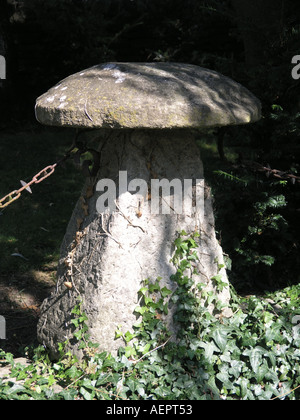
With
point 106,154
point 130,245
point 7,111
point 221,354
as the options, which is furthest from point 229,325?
point 7,111

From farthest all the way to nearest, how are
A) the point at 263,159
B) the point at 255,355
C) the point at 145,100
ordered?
the point at 263,159 < the point at 255,355 < the point at 145,100

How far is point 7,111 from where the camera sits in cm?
813

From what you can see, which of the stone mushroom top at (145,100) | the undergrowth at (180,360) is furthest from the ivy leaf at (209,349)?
the stone mushroom top at (145,100)

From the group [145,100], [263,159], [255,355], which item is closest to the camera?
[145,100]

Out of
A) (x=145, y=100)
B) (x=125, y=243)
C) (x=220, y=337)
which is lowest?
(x=220, y=337)

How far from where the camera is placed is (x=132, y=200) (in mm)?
2988

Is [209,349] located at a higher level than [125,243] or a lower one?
lower

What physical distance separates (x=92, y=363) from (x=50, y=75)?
6.33 m

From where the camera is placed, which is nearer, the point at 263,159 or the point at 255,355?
the point at 255,355

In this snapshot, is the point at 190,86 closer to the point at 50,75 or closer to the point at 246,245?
the point at 246,245

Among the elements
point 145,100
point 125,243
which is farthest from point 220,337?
point 145,100

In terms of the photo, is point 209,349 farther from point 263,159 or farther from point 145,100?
point 263,159

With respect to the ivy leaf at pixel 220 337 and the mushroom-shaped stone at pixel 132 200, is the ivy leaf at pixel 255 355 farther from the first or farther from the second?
the mushroom-shaped stone at pixel 132 200

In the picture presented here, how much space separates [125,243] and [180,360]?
2.30 feet
